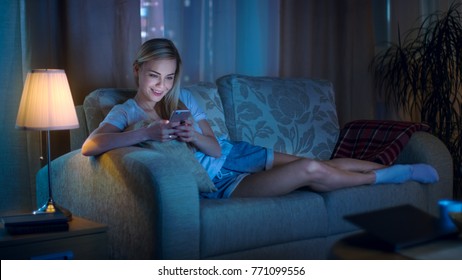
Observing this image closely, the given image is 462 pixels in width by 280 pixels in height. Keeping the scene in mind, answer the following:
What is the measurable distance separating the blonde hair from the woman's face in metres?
0.02

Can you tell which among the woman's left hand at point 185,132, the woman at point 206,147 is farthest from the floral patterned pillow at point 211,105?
the woman's left hand at point 185,132

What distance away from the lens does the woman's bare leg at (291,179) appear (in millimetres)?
2301

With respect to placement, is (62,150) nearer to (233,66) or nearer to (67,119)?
(67,119)

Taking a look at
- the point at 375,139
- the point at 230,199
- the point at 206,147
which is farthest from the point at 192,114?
the point at 375,139

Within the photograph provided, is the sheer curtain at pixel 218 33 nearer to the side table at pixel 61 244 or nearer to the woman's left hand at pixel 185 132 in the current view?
the woman's left hand at pixel 185 132

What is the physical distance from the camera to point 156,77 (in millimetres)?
2400

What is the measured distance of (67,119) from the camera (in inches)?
88.0

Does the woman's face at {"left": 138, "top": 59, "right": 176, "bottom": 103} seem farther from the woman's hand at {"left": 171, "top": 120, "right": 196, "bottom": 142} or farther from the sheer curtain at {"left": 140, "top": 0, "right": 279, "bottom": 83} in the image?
the sheer curtain at {"left": 140, "top": 0, "right": 279, "bottom": 83}

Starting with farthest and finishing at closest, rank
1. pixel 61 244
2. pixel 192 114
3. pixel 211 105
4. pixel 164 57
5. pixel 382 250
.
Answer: pixel 211 105 → pixel 192 114 → pixel 164 57 → pixel 61 244 → pixel 382 250

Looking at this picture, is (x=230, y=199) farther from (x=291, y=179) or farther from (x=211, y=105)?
(x=211, y=105)

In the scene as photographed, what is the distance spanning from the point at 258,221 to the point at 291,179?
0.25 metres

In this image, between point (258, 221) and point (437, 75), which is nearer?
point (258, 221)

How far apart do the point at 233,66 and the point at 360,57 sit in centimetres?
97

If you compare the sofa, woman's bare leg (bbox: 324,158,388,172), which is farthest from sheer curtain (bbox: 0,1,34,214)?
woman's bare leg (bbox: 324,158,388,172)
